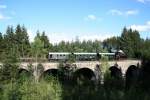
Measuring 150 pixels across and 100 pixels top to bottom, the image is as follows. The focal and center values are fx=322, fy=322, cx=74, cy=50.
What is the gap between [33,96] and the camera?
16.0m

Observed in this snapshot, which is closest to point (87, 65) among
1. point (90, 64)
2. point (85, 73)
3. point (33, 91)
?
point (90, 64)

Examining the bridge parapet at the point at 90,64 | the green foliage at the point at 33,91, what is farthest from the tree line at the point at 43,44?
the green foliage at the point at 33,91

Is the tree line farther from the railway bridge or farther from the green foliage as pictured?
the green foliage

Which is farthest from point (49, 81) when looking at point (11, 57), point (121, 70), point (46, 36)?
point (46, 36)

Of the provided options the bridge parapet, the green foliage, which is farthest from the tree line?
the green foliage

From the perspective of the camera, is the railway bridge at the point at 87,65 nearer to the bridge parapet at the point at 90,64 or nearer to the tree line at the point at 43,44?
the bridge parapet at the point at 90,64

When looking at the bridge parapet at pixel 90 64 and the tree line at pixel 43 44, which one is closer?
the bridge parapet at pixel 90 64

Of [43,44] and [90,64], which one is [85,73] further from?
[43,44]

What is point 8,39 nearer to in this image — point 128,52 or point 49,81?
point 128,52

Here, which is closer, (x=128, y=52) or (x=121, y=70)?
(x=121, y=70)

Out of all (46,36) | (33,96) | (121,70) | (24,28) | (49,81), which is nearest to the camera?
(33,96)

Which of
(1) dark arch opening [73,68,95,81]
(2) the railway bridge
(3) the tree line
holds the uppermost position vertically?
(3) the tree line

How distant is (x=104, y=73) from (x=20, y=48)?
3423 centimetres

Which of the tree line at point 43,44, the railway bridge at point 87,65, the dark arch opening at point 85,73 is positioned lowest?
the dark arch opening at point 85,73
